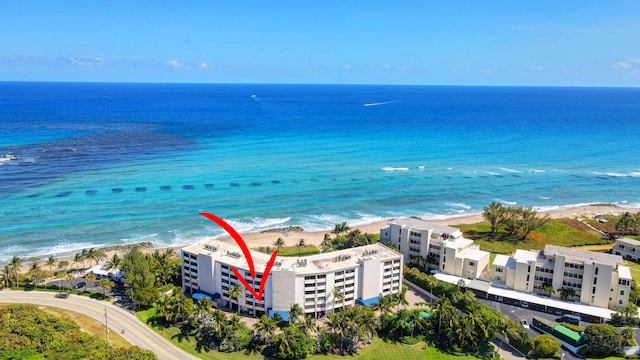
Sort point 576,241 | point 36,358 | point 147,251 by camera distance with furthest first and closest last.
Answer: point 576,241 < point 147,251 < point 36,358

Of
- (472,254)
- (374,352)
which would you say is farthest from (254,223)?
(374,352)

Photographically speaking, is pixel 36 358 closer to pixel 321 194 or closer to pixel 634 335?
pixel 634 335

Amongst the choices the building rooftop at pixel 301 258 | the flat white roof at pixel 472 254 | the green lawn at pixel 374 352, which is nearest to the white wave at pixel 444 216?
the flat white roof at pixel 472 254

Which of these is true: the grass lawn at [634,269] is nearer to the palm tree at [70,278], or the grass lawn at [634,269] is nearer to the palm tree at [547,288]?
the palm tree at [547,288]

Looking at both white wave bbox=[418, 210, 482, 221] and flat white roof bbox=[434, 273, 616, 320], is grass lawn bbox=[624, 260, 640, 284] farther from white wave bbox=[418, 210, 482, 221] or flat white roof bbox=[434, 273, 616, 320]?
white wave bbox=[418, 210, 482, 221]

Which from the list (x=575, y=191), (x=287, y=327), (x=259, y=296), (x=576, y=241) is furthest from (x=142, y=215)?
(x=575, y=191)
